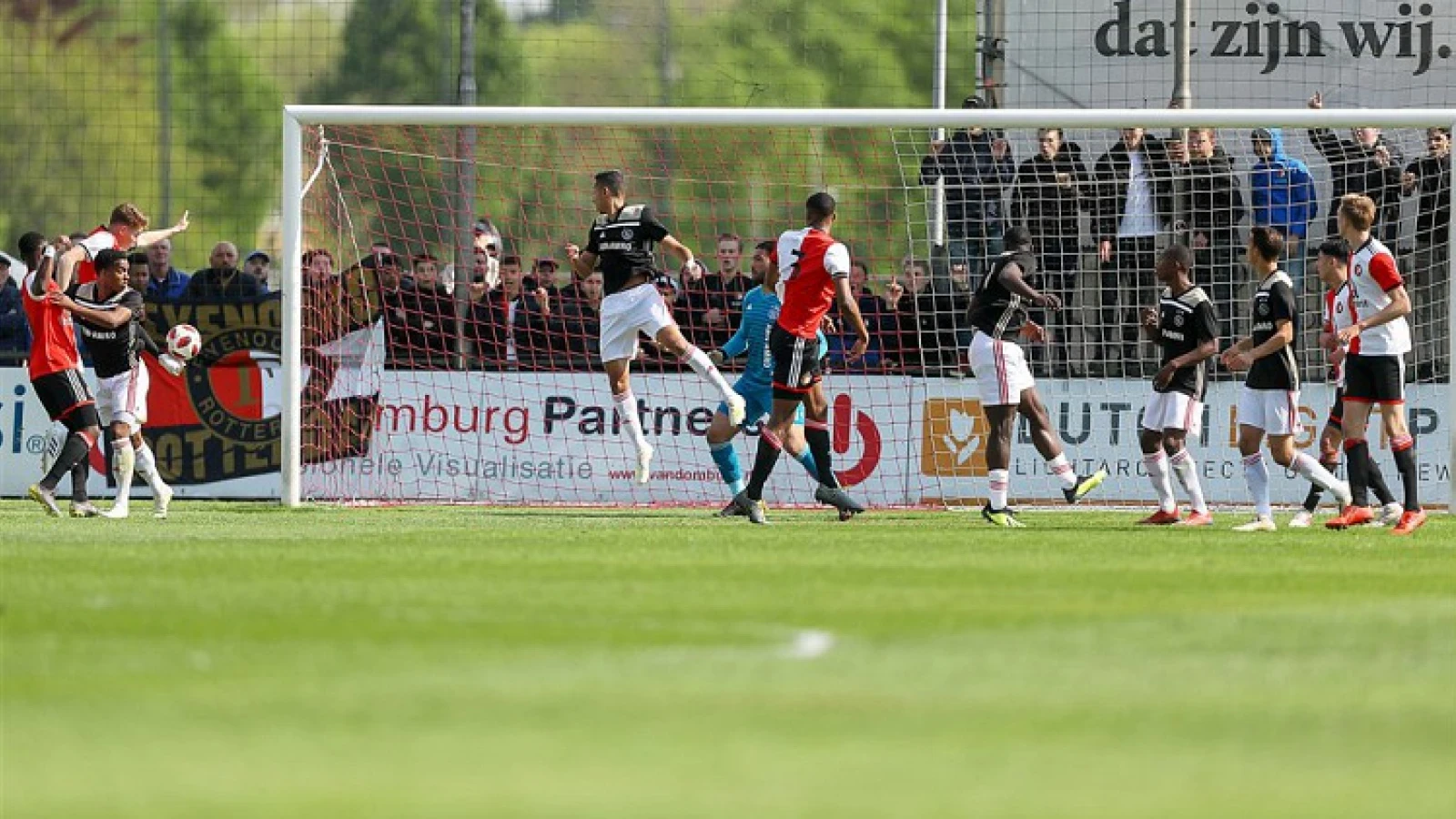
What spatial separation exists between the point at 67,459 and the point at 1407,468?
9297 millimetres

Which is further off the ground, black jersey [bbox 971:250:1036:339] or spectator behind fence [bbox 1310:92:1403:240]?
spectator behind fence [bbox 1310:92:1403:240]

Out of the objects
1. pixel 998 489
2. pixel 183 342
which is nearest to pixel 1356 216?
pixel 998 489

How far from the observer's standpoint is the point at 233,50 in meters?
63.2

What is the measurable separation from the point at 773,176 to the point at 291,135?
684 cm

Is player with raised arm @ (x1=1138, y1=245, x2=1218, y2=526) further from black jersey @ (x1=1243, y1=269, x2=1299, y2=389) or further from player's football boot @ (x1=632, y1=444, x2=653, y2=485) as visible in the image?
player's football boot @ (x1=632, y1=444, x2=653, y2=485)

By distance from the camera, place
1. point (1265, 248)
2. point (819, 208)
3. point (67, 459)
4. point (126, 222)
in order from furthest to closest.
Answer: point (67, 459), point (126, 222), point (819, 208), point (1265, 248)

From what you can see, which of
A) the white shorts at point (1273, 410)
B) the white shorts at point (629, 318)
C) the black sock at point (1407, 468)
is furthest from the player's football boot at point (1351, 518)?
the white shorts at point (629, 318)

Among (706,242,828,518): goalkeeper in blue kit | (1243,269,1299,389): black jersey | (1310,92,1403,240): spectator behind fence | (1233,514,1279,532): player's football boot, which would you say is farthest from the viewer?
(1310,92,1403,240): spectator behind fence

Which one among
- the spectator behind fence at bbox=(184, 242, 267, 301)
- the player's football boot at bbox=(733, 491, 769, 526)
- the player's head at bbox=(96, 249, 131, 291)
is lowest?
the player's football boot at bbox=(733, 491, 769, 526)

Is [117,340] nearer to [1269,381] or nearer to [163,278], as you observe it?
[163,278]

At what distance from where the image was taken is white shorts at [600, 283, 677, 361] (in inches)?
657

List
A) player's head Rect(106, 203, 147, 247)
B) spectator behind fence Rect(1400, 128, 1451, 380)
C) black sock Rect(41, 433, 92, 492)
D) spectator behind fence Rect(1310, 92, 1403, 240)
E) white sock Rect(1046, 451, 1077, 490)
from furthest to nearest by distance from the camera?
1. spectator behind fence Rect(1310, 92, 1403, 240)
2. spectator behind fence Rect(1400, 128, 1451, 380)
3. white sock Rect(1046, 451, 1077, 490)
4. black sock Rect(41, 433, 92, 492)
5. player's head Rect(106, 203, 147, 247)

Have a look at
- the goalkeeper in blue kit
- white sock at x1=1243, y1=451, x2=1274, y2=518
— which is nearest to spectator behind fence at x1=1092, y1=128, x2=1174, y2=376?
the goalkeeper in blue kit

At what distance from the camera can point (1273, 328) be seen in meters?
15.6
